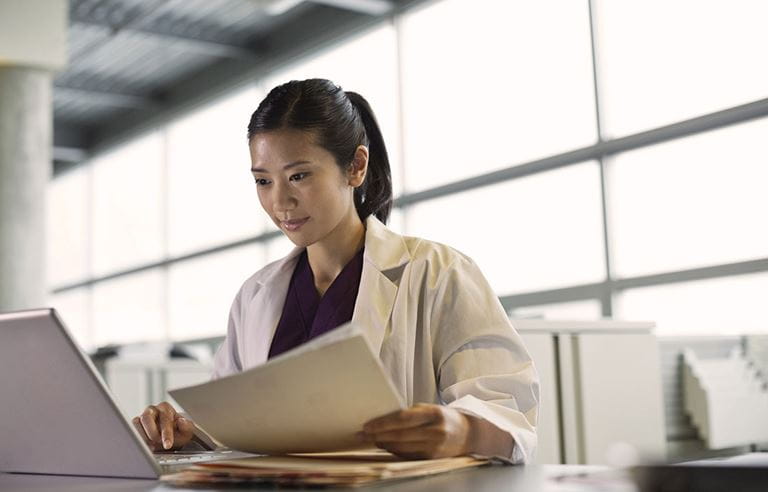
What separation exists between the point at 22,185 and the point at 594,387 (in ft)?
15.0

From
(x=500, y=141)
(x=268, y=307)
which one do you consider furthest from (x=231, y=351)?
(x=500, y=141)

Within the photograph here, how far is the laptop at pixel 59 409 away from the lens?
983 mm

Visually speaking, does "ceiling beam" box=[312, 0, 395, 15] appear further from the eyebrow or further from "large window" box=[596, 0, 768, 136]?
the eyebrow

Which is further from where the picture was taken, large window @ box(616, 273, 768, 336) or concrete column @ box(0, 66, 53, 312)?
concrete column @ box(0, 66, 53, 312)

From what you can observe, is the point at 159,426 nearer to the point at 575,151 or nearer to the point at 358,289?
the point at 358,289

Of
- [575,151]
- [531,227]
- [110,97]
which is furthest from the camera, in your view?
[110,97]

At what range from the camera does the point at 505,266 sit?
5.73 metres

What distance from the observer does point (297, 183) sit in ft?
5.03

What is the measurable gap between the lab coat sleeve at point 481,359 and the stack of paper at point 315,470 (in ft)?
0.39

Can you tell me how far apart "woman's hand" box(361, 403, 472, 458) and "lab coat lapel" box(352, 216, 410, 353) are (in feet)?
1.34

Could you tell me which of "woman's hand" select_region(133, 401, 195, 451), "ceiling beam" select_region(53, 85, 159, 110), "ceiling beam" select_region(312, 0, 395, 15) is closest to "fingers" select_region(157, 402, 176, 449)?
"woman's hand" select_region(133, 401, 195, 451)

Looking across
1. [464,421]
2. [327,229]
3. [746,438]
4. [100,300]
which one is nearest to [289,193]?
[327,229]

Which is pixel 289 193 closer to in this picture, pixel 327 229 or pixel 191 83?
pixel 327 229

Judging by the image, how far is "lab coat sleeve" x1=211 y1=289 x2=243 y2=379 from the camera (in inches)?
68.1
